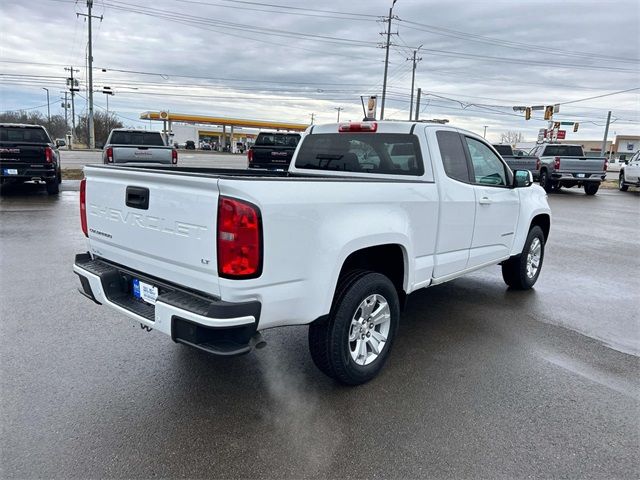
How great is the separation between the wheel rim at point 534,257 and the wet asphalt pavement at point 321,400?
2.60 feet

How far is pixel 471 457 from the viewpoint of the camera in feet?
8.94

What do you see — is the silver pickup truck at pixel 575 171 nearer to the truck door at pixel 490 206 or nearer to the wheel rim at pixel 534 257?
the wheel rim at pixel 534 257

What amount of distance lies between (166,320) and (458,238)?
2.75 meters

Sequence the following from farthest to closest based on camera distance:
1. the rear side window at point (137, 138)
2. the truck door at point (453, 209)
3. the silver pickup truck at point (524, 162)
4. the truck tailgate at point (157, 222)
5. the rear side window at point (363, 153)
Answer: the silver pickup truck at point (524, 162) < the rear side window at point (137, 138) < the rear side window at point (363, 153) < the truck door at point (453, 209) < the truck tailgate at point (157, 222)

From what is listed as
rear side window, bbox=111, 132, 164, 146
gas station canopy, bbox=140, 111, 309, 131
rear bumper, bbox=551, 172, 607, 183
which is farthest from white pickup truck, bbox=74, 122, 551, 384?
gas station canopy, bbox=140, 111, 309, 131

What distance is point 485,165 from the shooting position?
16.4 ft

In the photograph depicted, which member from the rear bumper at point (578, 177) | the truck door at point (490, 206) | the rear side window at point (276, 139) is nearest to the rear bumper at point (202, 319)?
the truck door at point (490, 206)

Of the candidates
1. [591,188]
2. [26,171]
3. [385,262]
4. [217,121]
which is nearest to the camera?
[385,262]

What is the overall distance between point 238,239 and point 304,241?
0.44 m

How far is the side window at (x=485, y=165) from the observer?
188 inches

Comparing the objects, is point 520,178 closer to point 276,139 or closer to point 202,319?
point 202,319

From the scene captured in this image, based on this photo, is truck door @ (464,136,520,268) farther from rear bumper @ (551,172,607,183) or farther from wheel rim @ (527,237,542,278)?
rear bumper @ (551,172,607,183)

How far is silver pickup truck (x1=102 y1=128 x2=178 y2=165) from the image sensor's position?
13.6 metres

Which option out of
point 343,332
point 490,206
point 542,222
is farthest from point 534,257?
point 343,332
